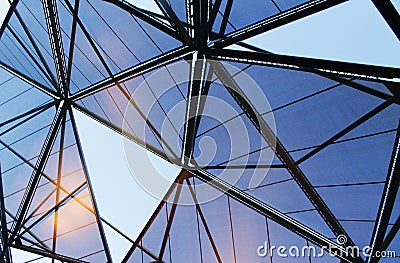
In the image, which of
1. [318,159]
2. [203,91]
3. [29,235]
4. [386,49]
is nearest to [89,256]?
[29,235]

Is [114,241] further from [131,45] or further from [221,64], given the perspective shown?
[221,64]

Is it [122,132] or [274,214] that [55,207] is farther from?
[274,214]

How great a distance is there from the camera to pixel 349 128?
1656cm

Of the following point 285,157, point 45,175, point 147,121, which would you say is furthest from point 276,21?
point 45,175

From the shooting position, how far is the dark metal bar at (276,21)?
44.0 feet

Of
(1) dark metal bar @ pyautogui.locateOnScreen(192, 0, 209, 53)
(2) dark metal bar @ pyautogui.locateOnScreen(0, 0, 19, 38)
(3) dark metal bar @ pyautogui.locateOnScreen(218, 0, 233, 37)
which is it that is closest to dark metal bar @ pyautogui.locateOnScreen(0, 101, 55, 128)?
(2) dark metal bar @ pyautogui.locateOnScreen(0, 0, 19, 38)

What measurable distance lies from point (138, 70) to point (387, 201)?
1120cm

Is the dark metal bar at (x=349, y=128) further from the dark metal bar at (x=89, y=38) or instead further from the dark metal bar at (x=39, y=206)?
the dark metal bar at (x=39, y=206)

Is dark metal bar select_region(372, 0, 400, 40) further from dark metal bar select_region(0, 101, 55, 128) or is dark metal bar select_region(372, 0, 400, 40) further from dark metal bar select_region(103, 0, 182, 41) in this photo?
dark metal bar select_region(0, 101, 55, 128)

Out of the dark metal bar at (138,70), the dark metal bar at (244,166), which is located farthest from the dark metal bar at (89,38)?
the dark metal bar at (244,166)

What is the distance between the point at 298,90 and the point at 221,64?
2992mm

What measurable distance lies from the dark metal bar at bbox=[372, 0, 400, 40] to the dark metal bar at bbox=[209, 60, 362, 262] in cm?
765

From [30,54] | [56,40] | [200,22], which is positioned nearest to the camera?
[200,22]

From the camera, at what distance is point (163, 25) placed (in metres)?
16.6
